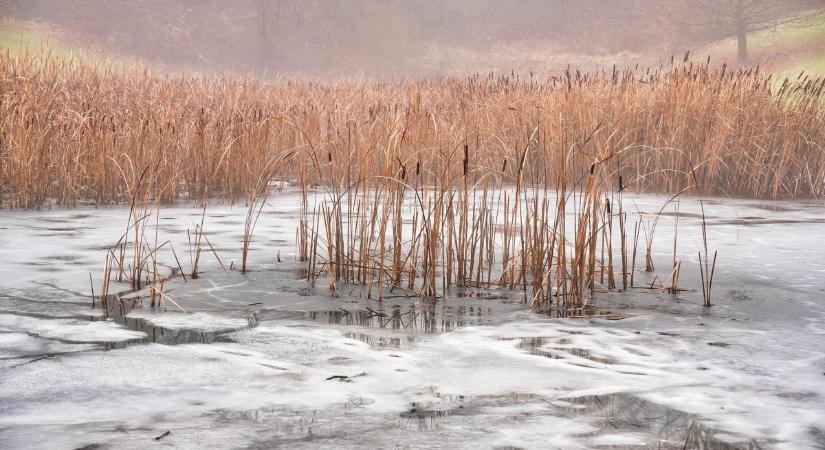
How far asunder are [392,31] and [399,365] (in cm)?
4078

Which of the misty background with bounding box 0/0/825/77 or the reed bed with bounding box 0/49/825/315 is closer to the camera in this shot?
the reed bed with bounding box 0/49/825/315

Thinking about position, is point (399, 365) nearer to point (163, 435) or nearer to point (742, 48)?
point (163, 435)

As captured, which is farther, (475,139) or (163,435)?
(475,139)

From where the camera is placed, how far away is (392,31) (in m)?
43.1

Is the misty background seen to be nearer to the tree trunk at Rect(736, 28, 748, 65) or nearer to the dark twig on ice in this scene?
the tree trunk at Rect(736, 28, 748, 65)

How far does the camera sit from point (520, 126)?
9492 millimetres

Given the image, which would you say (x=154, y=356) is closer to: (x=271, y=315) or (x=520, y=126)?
(x=271, y=315)

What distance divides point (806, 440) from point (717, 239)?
388cm

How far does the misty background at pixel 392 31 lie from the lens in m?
37.3

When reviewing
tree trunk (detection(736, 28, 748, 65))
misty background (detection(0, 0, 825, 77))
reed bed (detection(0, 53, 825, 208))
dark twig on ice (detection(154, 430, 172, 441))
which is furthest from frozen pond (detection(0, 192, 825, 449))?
misty background (detection(0, 0, 825, 77))

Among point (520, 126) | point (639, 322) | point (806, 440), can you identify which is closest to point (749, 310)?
point (639, 322)

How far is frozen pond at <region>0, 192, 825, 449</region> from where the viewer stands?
106 inches

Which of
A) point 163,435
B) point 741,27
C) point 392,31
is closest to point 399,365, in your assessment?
point 163,435

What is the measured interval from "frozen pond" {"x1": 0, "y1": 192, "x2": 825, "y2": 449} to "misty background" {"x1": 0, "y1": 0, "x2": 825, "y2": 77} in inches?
1230
